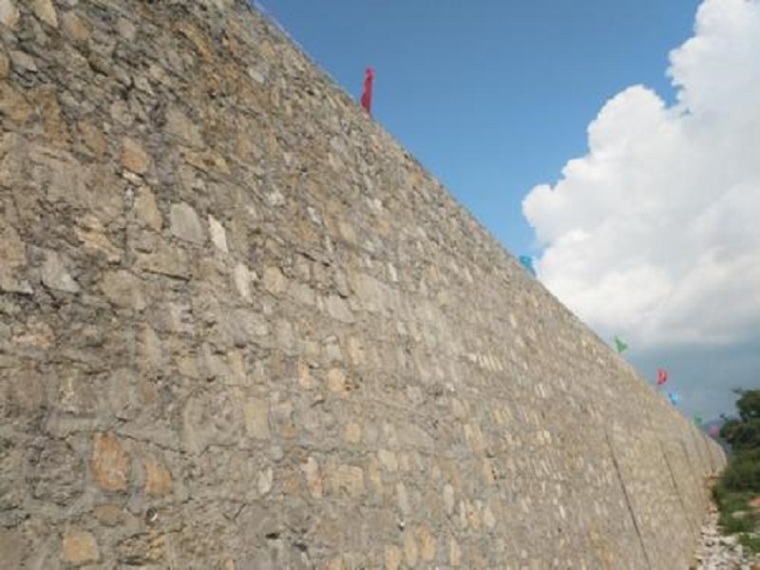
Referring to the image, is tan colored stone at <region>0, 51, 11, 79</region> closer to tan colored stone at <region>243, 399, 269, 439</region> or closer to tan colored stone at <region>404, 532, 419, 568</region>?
tan colored stone at <region>243, 399, 269, 439</region>


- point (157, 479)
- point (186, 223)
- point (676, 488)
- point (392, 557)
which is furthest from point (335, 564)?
point (676, 488)

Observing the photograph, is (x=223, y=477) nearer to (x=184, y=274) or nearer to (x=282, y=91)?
(x=184, y=274)

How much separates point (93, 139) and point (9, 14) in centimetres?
50

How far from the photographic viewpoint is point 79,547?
7.55ft

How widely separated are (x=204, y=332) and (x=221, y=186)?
78 cm

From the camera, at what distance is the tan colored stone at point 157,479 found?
261 cm

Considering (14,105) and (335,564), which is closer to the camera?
(14,105)

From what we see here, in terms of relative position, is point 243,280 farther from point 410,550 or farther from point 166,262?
point 410,550

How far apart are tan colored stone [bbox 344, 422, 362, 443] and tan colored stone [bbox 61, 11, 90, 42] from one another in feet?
7.12

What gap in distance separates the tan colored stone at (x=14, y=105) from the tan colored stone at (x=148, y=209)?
20.3 inches

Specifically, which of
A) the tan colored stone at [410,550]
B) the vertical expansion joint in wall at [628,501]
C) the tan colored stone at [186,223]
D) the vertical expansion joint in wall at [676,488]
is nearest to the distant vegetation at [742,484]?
the vertical expansion joint in wall at [676,488]

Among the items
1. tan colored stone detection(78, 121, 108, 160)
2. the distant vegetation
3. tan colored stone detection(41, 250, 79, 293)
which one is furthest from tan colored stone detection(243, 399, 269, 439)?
the distant vegetation

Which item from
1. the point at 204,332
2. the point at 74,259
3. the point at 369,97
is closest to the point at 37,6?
the point at 74,259

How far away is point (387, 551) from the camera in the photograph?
3.85 meters
